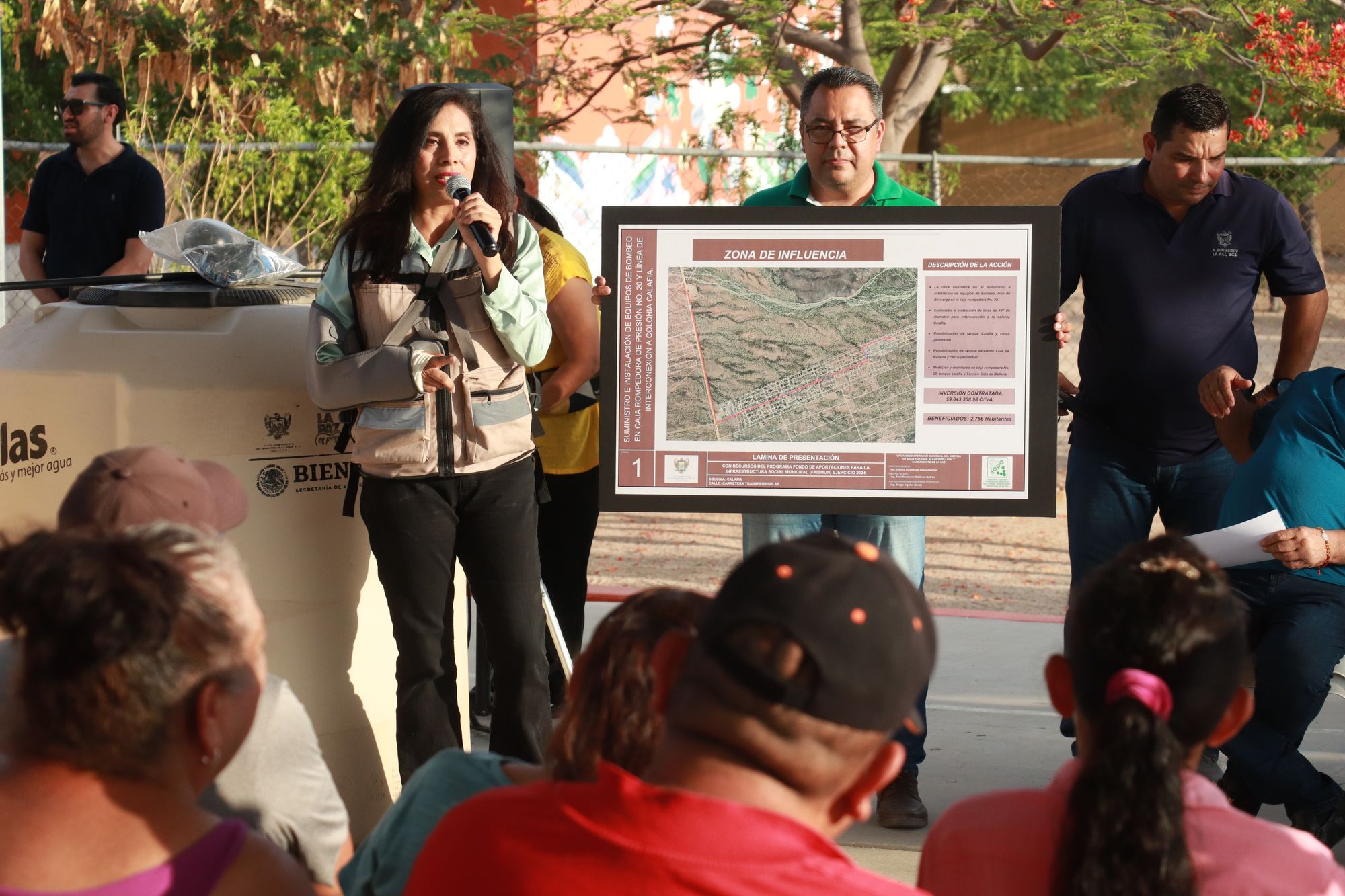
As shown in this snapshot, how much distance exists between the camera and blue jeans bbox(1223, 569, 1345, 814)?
150 inches

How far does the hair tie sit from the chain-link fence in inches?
225

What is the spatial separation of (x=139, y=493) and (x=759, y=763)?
130cm

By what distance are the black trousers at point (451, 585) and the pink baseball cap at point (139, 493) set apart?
43.9 inches

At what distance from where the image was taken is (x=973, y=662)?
5.86 meters

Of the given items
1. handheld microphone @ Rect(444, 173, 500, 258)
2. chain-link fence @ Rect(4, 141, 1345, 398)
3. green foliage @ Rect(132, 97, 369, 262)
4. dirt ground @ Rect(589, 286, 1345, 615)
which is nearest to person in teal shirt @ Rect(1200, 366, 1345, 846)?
handheld microphone @ Rect(444, 173, 500, 258)

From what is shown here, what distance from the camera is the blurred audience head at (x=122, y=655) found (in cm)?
156

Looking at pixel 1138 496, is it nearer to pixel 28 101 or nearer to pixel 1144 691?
pixel 1144 691

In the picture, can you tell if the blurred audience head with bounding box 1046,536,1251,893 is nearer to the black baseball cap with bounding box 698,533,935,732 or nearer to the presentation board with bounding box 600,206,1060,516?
the black baseball cap with bounding box 698,533,935,732

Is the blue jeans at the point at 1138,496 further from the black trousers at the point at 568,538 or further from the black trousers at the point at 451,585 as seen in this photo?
the black trousers at the point at 451,585

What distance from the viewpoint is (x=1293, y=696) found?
380cm

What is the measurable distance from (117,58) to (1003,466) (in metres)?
10.8

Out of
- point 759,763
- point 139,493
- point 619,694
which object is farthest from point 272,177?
point 759,763

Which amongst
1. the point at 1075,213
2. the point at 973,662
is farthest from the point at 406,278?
the point at 973,662

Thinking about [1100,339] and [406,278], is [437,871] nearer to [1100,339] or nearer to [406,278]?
[406,278]
